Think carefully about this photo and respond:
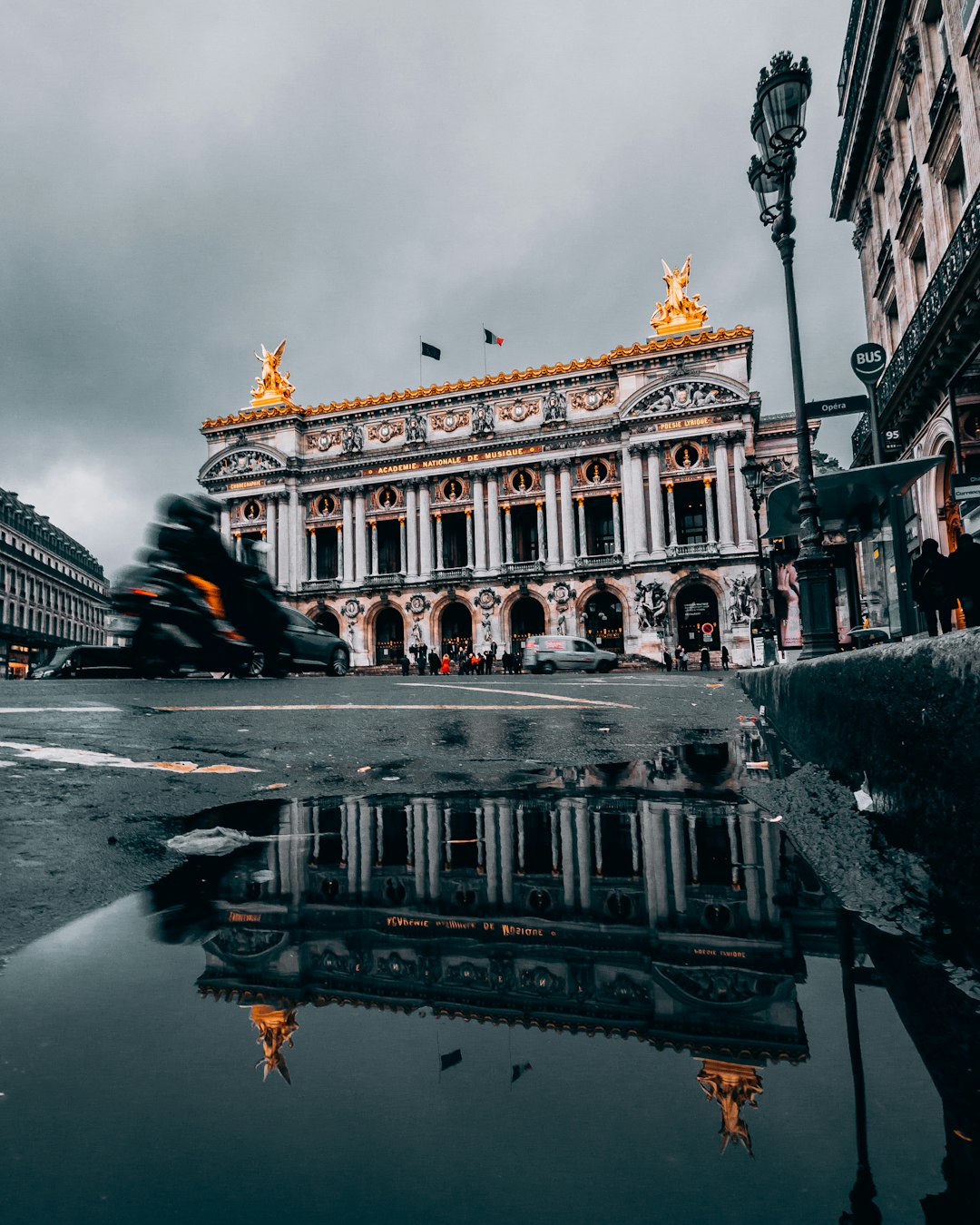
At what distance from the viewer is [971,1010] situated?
1354mm

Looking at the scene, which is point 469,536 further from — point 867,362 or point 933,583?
point 933,583

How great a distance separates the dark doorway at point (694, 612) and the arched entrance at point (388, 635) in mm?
16567

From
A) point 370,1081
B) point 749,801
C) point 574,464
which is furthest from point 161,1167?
point 574,464

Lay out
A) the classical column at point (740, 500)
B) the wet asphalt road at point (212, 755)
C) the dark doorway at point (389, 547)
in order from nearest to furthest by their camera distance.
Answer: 1. the wet asphalt road at point (212, 755)
2. the classical column at point (740, 500)
3. the dark doorway at point (389, 547)

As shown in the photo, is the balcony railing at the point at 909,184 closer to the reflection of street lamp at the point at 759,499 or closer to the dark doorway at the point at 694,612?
the reflection of street lamp at the point at 759,499

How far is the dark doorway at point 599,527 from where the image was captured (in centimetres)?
4706

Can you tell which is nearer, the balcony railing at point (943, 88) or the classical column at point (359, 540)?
the balcony railing at point (943, 88)

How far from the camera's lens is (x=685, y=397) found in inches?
1702

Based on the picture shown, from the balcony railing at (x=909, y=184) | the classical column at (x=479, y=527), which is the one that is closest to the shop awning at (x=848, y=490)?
the balcony railing at (x=909, y=184)

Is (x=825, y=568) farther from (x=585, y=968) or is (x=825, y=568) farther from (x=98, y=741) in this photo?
(x=585, y=968)

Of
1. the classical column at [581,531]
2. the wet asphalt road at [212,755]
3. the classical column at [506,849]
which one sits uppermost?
the classical column at [581,531]

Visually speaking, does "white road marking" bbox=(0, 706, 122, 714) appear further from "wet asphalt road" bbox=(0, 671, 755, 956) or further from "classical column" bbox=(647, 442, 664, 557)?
"classical column" bbox=(647, 442, 664, 557)

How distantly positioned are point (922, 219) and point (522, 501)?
31.0m

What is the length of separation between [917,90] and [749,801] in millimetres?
19434
